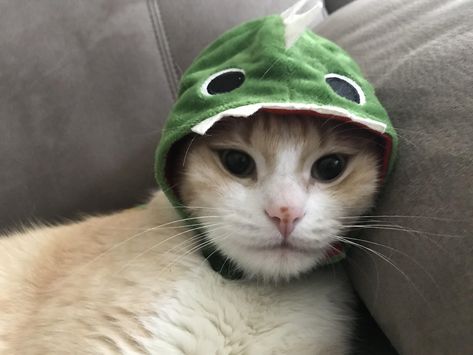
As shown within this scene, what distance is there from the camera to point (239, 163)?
84cm

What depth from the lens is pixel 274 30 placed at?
0.79 meters

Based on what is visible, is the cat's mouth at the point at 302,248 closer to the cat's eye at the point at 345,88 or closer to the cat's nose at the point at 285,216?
the cat's nose at the point at 285,216

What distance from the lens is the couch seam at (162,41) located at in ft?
4.36

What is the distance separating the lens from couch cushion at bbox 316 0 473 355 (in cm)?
61

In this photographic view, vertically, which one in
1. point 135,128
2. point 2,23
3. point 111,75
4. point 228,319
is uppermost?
point 2,23

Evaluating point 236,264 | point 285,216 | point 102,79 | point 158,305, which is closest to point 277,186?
point 285,216

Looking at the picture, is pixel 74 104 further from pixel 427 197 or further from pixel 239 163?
pixel 427 197

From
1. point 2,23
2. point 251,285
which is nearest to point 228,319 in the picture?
point 251,285

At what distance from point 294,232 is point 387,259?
0.45 feet

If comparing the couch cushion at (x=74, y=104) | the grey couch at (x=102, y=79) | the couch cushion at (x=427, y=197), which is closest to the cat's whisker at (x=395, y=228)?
the couch cushion at (x=427, y=197)

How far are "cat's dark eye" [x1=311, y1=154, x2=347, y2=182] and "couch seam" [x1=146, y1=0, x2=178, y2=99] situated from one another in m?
0.62

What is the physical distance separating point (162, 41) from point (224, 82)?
612 millimetres

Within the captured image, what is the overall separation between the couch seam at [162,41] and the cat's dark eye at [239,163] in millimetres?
551

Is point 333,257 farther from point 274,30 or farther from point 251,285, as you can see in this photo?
point 274,30
